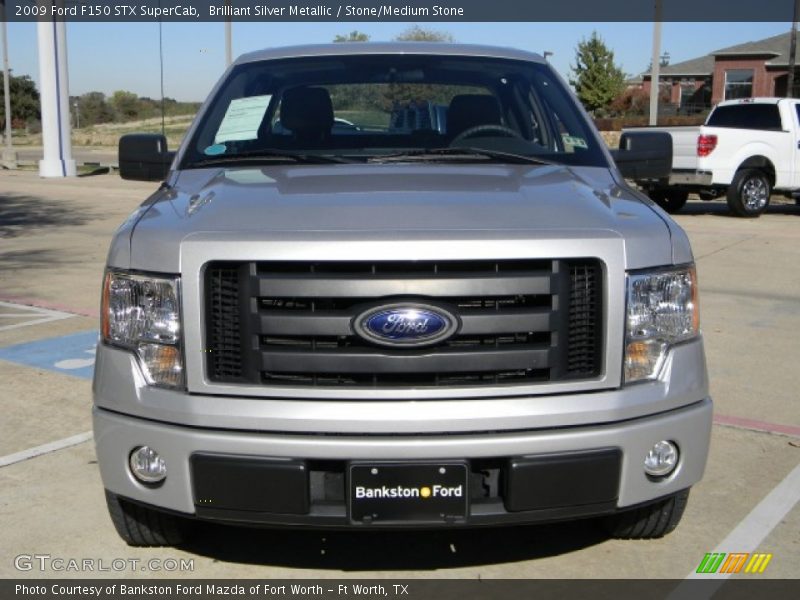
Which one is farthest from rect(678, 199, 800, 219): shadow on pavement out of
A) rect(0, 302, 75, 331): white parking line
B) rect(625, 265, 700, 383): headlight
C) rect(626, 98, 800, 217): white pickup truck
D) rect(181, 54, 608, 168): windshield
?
rect(625, 265, 700, 383): headlight

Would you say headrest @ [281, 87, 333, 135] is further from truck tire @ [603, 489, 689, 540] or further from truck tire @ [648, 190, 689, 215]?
truck tire @ [648, 190, 689, 215]

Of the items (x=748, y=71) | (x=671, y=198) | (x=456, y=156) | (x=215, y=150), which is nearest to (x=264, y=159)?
(x=215, y=150)

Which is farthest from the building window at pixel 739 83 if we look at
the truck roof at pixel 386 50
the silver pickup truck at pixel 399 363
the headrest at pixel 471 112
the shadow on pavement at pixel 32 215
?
the silver pickup truck at pixel 399 363

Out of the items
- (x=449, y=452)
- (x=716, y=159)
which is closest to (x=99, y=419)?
(x=449, y=452)

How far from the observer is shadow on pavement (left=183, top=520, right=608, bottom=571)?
3574 mm

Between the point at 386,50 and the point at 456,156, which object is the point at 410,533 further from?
the point at 386,50

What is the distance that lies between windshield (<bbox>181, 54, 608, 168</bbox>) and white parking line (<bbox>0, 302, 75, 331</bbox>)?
373cm

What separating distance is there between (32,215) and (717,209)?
12.1 m

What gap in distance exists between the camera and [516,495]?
2.98m

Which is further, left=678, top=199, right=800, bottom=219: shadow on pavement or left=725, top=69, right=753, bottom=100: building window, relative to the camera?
left=725, top=69, right=753, bottom=100: building window

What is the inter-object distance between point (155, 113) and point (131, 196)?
6876 centimetres

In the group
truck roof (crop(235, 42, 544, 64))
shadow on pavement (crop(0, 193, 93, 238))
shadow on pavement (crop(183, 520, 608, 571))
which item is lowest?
shadow on pavement (crop(183, 520, 608, 571))

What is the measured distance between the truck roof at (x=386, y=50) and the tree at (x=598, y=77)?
185ft
